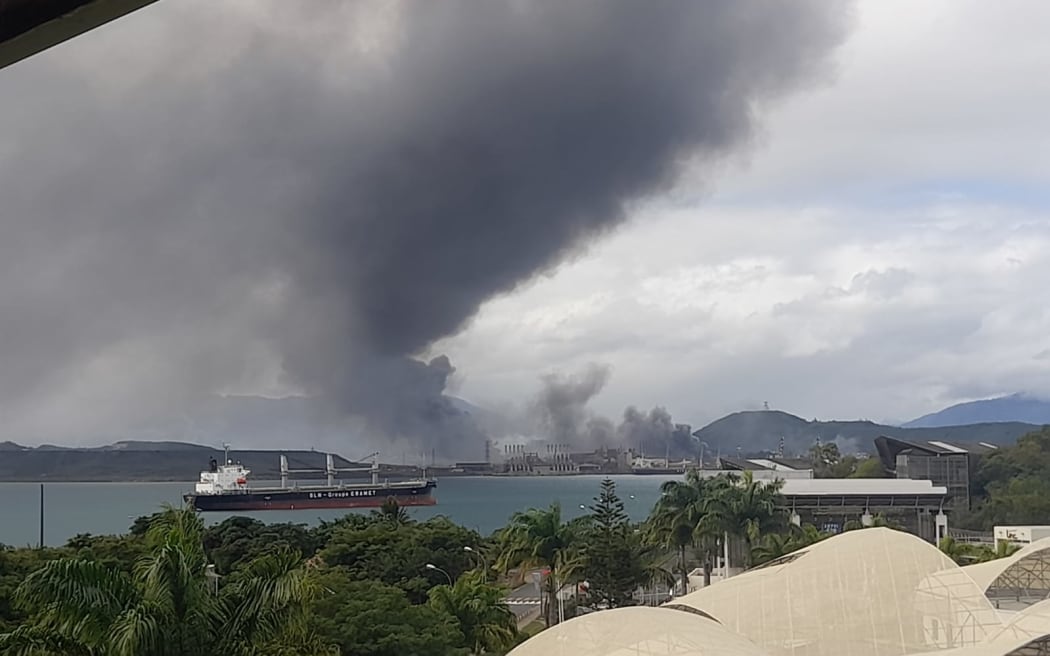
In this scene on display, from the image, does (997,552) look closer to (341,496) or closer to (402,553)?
(402,553)

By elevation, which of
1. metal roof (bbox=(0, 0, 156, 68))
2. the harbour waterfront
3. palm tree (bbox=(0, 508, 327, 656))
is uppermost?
metal roof (bbox=(0, 0, 156, 68))

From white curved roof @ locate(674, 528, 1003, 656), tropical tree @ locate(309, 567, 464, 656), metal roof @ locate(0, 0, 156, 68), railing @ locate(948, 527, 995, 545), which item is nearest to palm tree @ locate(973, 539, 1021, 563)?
white curved roof @ locate(674, 528, 1003, 656)

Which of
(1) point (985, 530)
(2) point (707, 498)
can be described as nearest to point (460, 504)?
(1) point (985, 530)

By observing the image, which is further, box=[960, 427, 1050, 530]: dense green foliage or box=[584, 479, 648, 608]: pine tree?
box=[960, 427, 1050, 530]: dense green foliage

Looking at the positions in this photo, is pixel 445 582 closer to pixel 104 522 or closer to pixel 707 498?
pixel 707 498

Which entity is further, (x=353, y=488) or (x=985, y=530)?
(x=353, y=488)

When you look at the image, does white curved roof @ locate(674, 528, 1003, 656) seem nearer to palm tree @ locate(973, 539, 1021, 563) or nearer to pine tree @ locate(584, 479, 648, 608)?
pine tree @ locate(584, 479, 648, 608)
